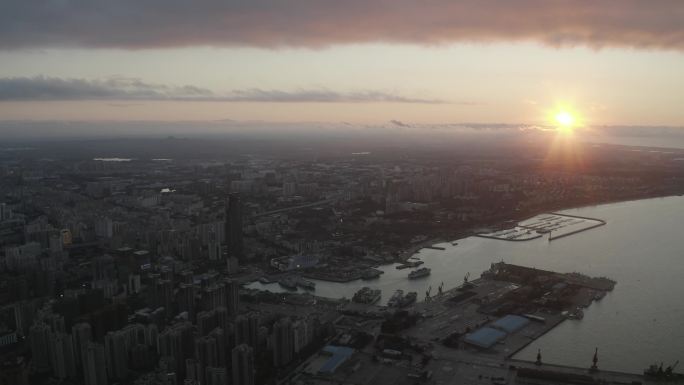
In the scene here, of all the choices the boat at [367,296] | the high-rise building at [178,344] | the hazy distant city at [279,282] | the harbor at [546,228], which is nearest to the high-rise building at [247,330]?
the hazy distant city at [279,282]

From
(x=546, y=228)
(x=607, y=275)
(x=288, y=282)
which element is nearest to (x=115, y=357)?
(x=288, y=282)

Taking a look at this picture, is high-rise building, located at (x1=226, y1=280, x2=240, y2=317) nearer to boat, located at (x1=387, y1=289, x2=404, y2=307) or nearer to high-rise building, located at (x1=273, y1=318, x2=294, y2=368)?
high-rise building, located at (x1=273, y1=318, x2=294, y2=368)

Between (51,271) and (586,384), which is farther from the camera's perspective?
(51,271)

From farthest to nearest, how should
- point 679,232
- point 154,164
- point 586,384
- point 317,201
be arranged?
1. point 154,164
2. point 317,201
3. point 679,232
4. point 586,384

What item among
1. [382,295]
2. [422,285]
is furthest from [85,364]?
[422,285]

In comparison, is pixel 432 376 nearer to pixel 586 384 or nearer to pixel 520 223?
pixel 586 384

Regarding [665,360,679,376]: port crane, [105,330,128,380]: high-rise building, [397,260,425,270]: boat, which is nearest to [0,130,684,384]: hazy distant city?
[105,330,128,380]: high-rise building
